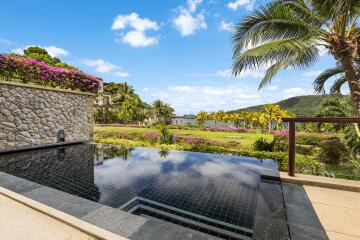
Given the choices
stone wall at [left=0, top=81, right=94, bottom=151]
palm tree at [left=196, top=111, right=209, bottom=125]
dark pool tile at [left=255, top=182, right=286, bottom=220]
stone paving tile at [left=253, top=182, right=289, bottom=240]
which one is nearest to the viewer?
stone paving tile at [left=253, top=182, right=289, bottom=240]

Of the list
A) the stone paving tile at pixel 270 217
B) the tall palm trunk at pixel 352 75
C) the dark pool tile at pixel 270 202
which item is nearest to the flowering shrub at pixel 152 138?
the dark pool tile at pixel 270 202

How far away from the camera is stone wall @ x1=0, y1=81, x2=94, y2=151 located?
28.5 feet

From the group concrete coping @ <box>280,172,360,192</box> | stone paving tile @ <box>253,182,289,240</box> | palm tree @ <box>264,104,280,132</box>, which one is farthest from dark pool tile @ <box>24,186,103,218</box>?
palm tree @ <box>264,104,280,132</box>

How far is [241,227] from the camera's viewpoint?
132 inches

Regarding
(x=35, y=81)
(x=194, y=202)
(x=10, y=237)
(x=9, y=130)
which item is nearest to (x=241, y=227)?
(x=194, y=202)

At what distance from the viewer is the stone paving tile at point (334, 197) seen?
4215 millimetres

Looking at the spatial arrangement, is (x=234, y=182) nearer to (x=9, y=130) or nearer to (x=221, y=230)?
(x=221, y=230)

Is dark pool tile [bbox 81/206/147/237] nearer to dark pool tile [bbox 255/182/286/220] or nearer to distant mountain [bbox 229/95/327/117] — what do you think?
dark pool tile [bbox 255/182/286/220]

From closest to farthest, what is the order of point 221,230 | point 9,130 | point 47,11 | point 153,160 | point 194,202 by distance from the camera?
point 221,230 → point 194,202 → point 153,160 → point 9,130 → point 47,11

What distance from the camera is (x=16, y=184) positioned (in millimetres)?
4727

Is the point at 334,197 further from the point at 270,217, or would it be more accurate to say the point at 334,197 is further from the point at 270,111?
the point at 270,111

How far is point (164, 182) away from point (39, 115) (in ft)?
A: 25.9

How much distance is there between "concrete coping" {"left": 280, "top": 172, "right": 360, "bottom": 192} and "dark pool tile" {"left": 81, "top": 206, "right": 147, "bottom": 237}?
13.6 ft

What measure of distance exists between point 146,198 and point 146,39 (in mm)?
14507
